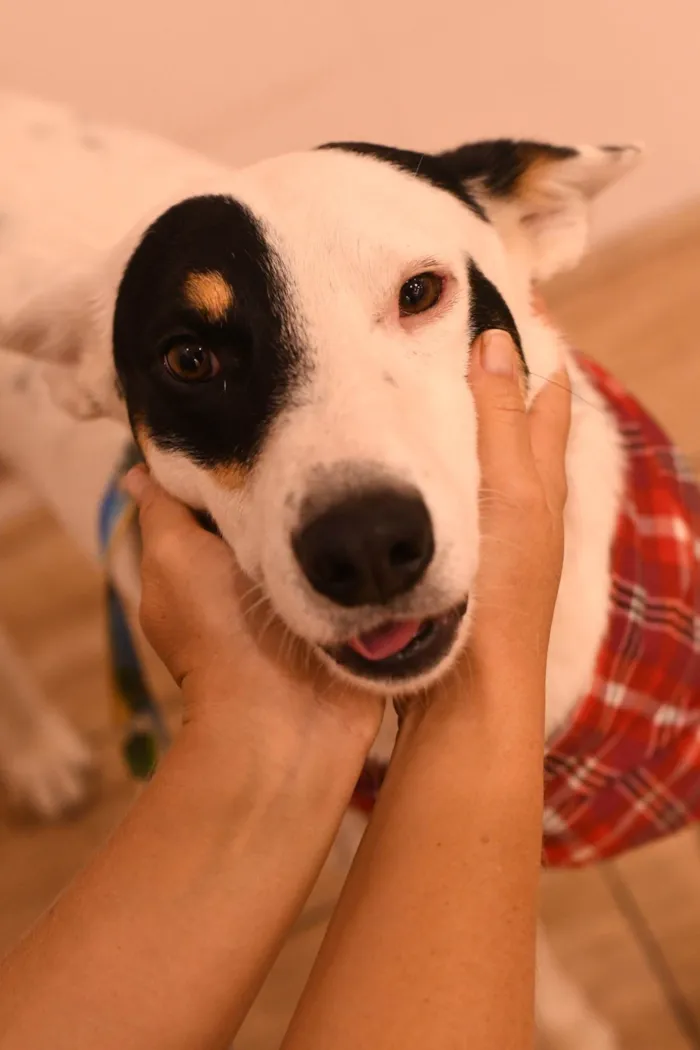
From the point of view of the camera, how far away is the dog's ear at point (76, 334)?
128 cm

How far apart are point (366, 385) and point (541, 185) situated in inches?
22.5

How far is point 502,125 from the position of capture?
8.01 feet

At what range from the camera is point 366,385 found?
0.92 meters

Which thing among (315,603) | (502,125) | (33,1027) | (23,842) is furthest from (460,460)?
(502,125)

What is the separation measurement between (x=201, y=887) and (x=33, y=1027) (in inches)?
7.6

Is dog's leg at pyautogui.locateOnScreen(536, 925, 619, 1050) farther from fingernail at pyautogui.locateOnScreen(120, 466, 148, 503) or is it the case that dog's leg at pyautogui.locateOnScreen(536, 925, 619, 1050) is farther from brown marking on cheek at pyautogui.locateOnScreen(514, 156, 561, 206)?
brown marking on cheek at pyautogui.locateOnScreen(514, 156, 561, 206)

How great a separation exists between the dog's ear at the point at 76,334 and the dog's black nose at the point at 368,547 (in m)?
0.58

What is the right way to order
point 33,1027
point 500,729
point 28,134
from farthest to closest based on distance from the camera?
point 28,134
point 500,729
point 33,1027

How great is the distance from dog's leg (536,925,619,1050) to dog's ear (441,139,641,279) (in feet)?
3.94

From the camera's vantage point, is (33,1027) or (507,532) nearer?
(33,1027)

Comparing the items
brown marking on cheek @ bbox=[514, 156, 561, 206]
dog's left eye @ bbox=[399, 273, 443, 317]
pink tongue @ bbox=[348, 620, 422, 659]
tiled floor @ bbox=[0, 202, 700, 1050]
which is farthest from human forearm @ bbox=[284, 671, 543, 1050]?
tiled floor @ bbox=[0, 202, 700, 1050]

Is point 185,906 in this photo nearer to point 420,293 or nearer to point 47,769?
point 420,293

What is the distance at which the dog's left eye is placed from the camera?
1.02 meters

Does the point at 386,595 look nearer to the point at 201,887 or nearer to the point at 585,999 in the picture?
the point at 201,887
